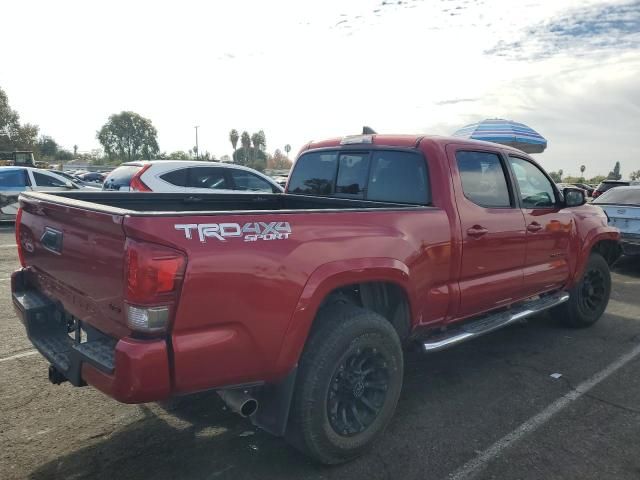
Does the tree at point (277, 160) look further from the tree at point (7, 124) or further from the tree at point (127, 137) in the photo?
the tree at point (7, 124)

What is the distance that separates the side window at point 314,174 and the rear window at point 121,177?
6675 millimetres

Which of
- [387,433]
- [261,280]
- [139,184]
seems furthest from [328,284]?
[139,184]

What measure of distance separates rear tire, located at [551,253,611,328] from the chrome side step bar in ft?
1.33

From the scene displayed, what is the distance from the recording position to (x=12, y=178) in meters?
12.3

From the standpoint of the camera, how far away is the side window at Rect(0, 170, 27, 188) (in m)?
12.2

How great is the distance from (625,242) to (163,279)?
8541mm

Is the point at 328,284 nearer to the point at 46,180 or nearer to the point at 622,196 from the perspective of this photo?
the point at 622,196

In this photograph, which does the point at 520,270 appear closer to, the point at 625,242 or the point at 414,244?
Result: the point at 414,244

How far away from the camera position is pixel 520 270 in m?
4.34

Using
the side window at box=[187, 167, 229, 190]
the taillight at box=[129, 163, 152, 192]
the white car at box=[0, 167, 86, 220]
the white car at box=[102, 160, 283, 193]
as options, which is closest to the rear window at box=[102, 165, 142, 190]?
the white car at box=[102, 160, 283, 193]

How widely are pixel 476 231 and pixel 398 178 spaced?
0.71 metres

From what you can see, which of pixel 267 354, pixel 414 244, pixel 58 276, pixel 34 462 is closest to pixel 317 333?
pixel 267 354

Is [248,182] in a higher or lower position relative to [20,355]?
higher

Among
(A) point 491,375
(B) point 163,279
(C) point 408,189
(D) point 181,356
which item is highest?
(C) point 408,189
